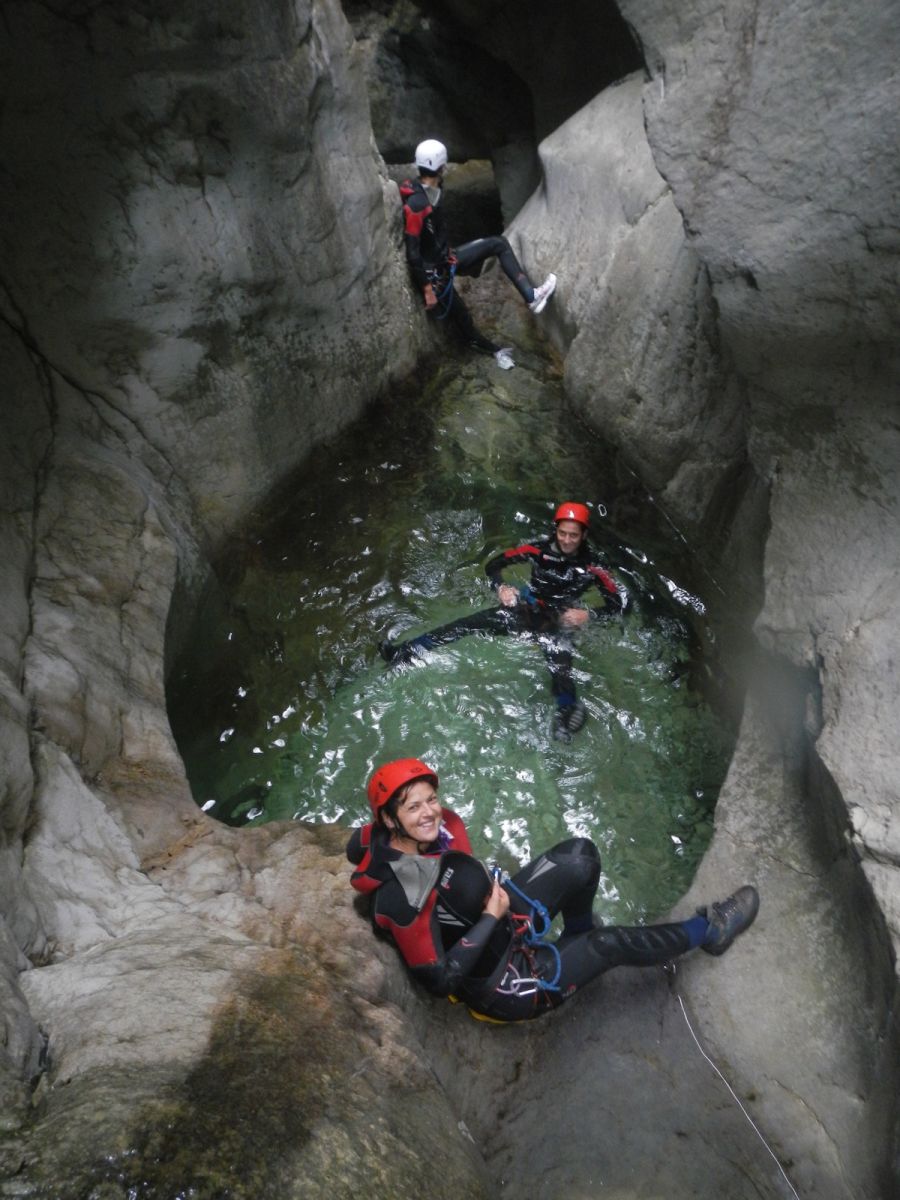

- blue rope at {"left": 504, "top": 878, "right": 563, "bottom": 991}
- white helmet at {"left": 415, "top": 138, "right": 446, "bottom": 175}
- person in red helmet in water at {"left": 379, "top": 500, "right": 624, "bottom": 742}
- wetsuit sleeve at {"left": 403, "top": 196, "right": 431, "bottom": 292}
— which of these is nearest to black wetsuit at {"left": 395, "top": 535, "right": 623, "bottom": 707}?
person in red helmet in water at {"left": 379, "top": 500, "right": 624, "bottom": 742}

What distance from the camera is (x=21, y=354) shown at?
16.0 ft

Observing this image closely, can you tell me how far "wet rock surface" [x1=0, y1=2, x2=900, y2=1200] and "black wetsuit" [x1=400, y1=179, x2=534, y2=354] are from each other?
1048 millimetres

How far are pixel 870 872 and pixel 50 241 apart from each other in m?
5.12

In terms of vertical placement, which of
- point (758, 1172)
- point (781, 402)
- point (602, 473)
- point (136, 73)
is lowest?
point (758, 1172)

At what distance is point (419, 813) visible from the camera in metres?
3.57

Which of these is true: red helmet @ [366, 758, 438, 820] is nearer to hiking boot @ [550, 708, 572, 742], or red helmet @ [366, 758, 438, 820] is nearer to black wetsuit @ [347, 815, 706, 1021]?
black wetsuit @ [347, 815, 706, 1021]

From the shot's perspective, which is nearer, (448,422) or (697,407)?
(697,407)

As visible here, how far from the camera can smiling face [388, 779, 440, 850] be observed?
3.57m

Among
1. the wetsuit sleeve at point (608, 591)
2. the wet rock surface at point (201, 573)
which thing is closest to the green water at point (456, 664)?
the wetsuit sleeve at point (608, 591)

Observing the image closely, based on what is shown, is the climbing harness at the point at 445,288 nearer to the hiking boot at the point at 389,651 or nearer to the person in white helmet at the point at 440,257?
the person in white helmet at the point at 440,257

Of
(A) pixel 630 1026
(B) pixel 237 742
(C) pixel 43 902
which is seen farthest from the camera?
(B) pixel 237 742

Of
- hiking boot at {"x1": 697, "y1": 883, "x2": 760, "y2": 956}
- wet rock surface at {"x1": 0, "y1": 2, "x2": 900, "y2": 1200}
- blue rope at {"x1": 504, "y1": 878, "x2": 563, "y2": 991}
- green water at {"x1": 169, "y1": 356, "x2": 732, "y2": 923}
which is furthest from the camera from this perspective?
green water at {"x1": 169, "y1": 356, "x2": 732, "y2": 923}

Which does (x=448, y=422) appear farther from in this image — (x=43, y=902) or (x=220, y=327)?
(x=43, y=902)

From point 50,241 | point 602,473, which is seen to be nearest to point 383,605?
point 602,473
